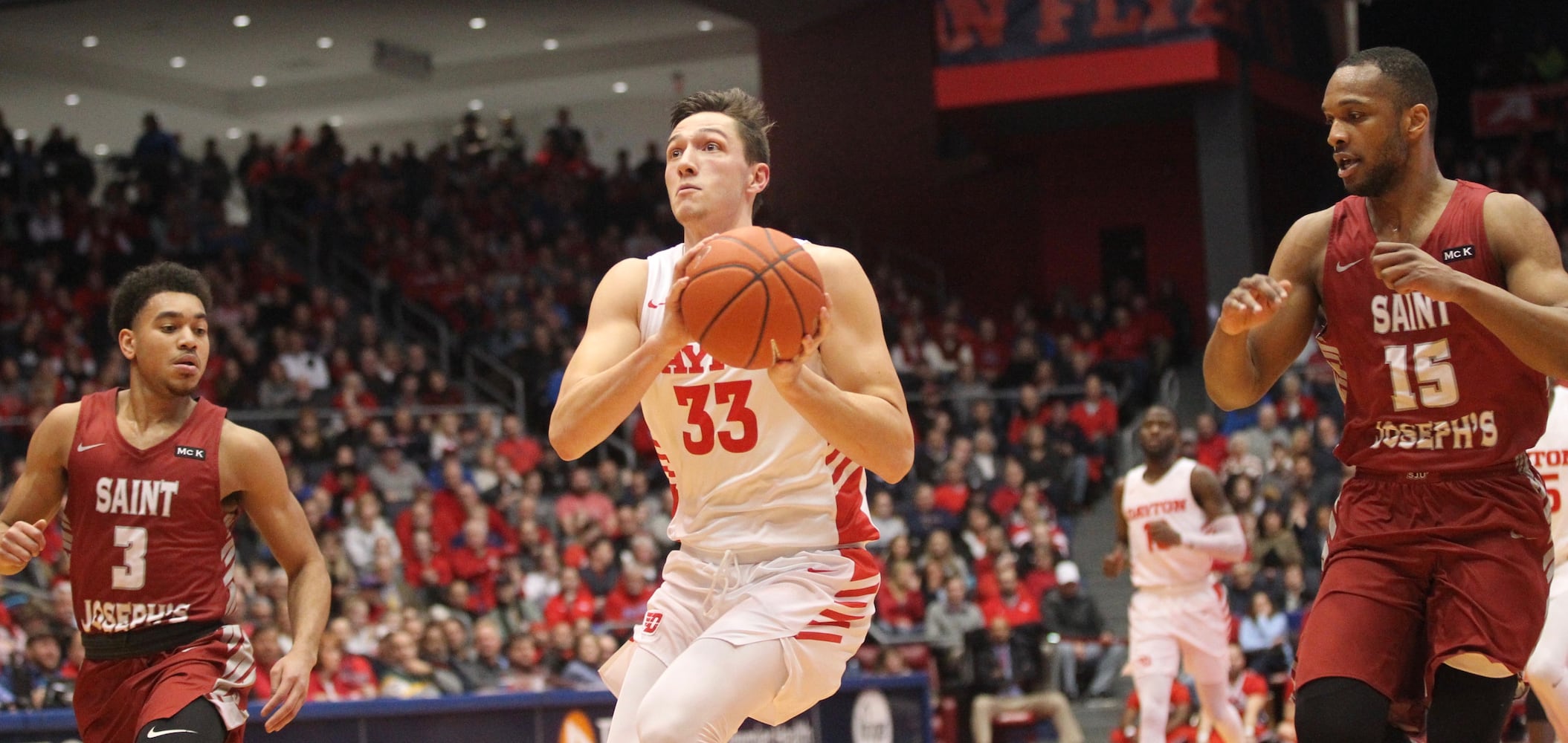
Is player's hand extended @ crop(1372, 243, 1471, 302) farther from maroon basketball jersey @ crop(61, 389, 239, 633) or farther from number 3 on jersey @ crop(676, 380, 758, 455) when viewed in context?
maroon basketball jersey @ crop(61, 389, 239, 633)

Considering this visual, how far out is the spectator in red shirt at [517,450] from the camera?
16.2m

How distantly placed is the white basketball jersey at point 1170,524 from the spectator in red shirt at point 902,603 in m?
4.19

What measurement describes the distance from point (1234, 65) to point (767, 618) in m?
16.5

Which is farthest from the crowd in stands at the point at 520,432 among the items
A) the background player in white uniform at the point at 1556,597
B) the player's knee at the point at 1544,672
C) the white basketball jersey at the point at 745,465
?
the white basketball jersey at the point at 745,465

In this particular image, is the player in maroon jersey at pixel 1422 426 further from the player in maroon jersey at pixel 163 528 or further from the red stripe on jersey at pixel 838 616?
the player in maroon jersey at pixel 163 528

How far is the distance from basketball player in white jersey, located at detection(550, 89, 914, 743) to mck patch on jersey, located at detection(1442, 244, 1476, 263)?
1458 millimetres

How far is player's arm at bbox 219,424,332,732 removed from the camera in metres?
5.31

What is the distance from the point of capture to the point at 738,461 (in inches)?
172

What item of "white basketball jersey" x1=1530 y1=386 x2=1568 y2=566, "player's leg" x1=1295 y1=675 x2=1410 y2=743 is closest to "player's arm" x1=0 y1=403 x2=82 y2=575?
"player's leg" x1=1295 y1=675 x2=1410 y2=743

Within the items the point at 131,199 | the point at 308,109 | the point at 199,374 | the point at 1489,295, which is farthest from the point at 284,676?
the point at 308,109

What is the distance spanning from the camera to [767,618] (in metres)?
4.17

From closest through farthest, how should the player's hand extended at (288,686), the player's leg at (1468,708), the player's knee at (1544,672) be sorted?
the player's leg at (1468,708), the player's hand extended at (288,686), the player's knee at (1544,672)

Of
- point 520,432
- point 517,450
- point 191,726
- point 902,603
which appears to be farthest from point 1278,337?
point 520,432

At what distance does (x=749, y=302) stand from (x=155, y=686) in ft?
8.07
